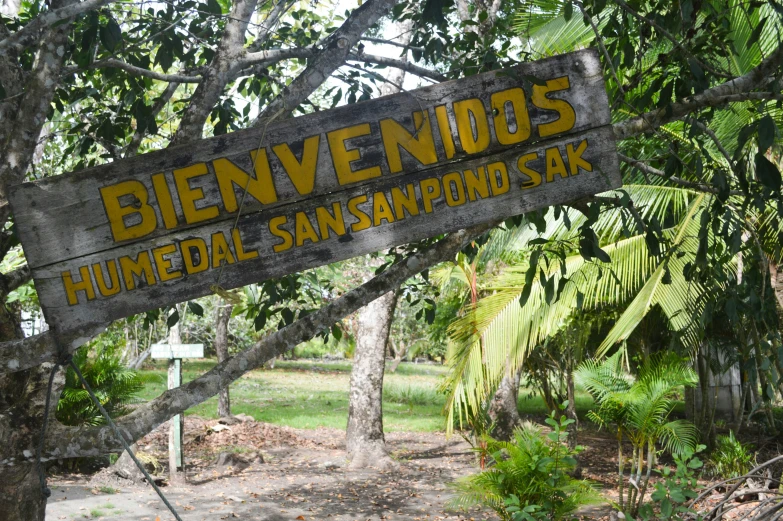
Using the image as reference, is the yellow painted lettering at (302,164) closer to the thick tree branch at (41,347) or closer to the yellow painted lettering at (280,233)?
the yellow painted lettering at (280,233)

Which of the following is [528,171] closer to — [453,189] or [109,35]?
[453,189]

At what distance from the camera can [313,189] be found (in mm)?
2098

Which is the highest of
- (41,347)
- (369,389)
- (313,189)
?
(313,189)

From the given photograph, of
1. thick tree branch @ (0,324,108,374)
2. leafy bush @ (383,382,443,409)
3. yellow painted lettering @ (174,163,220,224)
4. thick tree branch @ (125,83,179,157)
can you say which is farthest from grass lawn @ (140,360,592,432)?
yellow painted lettering @ (174,163,220,224)

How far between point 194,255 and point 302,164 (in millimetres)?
403

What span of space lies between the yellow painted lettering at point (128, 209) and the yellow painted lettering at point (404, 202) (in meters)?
0.69

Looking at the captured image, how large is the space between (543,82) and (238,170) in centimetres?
94

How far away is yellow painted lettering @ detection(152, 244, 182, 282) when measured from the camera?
6.73ft

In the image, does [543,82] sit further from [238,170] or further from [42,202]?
[42,202]

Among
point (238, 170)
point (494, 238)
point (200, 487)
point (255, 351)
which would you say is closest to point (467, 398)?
point (494, 238)

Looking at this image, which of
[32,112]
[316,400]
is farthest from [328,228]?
[316,400]

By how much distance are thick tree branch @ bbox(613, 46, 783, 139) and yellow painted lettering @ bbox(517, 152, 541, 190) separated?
371 mm

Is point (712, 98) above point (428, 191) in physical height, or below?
above

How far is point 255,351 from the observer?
94.4 inches
